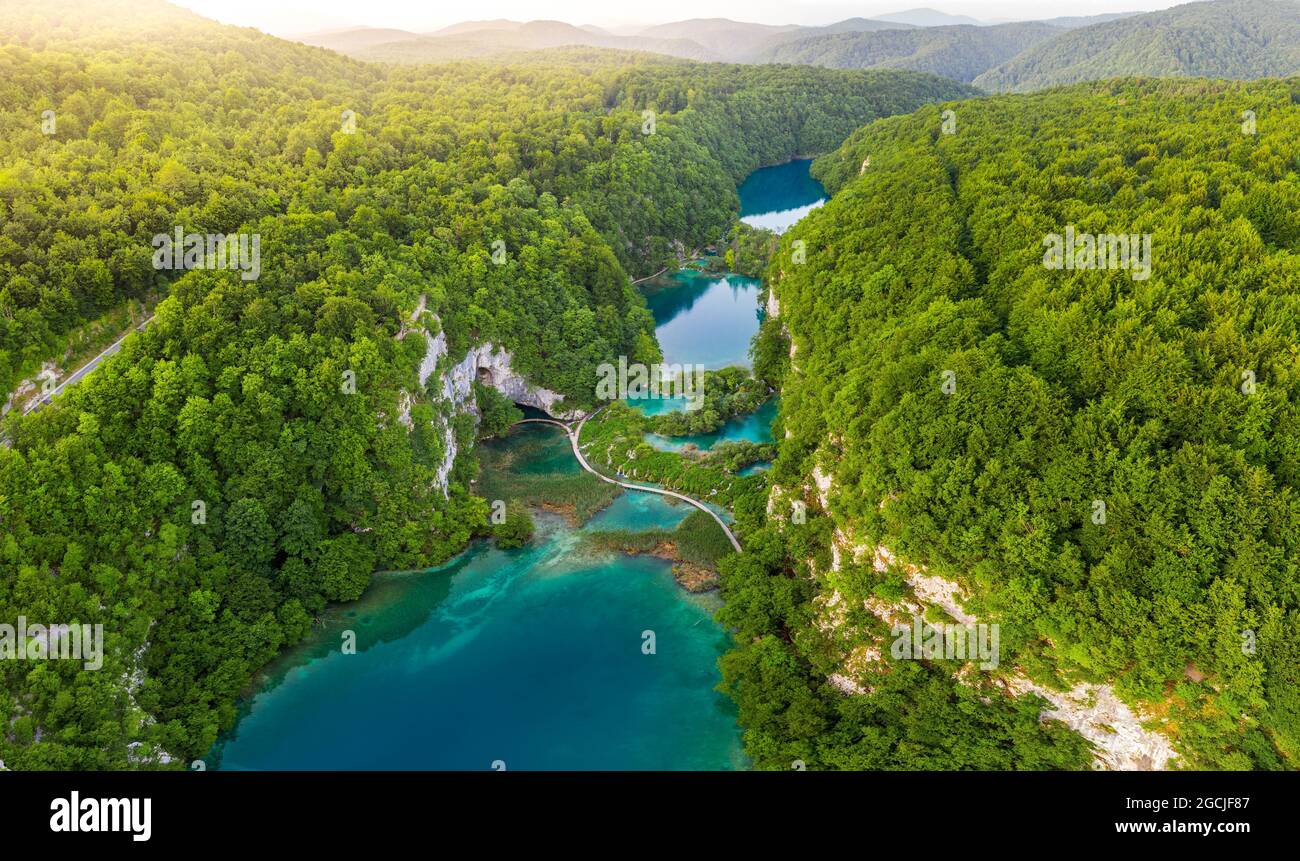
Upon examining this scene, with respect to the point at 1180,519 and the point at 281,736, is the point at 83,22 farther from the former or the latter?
the point at 1180,519

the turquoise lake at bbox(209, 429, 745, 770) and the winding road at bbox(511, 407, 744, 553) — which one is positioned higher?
the winding road at bbox(511, 407, 744, 553)

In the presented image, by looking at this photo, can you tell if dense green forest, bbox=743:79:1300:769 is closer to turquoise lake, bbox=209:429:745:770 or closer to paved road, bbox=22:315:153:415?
turquoise lake, bbox=209:429:745:770

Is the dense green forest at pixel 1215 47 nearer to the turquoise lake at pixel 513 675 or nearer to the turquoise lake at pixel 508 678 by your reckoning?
the turquoise lake at pixel 513 675

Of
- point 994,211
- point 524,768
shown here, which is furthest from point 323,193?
point 994,211

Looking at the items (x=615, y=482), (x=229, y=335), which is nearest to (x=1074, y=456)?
(x=615, y=482)

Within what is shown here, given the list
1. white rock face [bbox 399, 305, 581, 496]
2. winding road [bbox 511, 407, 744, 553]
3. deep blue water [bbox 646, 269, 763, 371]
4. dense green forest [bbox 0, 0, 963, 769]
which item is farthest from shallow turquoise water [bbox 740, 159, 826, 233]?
winding road [bbox 511, 407, 744, 553]

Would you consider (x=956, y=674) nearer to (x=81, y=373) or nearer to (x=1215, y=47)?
(x=81, y=373)

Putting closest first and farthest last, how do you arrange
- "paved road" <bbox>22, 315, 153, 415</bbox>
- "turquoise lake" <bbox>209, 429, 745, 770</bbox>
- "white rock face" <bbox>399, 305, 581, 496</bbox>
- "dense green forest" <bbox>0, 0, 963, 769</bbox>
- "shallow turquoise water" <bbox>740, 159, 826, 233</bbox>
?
"dense green forest" <bbox>0, 0, 963, 769</bbox>, "turquoise lake" <bbox>209, 429, 745, 770</bbox>, "paved road" <bbox>22, 315, 153, 415</bbox>, "white rock face" <bbox>399, 305, 581, 496</bbox>, "shallow turquoise water" <bbox>740, 159, 826, 233</bbox>
